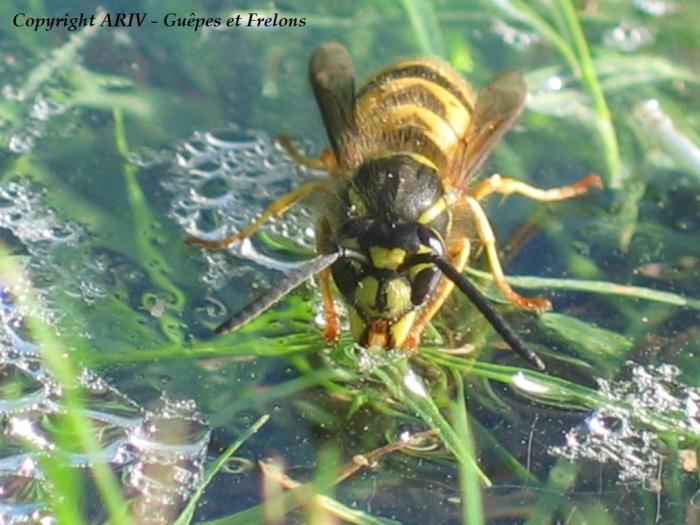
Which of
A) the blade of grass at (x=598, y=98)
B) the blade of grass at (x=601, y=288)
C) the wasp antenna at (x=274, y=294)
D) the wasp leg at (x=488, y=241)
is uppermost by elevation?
the blade of grass at (x=598, y=98)

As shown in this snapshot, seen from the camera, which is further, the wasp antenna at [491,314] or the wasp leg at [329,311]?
the wasp leg at [329,311]

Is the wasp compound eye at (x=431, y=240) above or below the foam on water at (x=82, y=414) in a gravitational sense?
above

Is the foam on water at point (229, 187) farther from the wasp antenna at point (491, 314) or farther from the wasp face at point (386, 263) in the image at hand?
the wasp antenna at point (491, 314)

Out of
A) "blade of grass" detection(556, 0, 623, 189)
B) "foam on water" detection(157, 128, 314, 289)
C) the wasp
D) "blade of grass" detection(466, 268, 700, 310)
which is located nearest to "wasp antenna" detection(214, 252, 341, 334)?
the wasp

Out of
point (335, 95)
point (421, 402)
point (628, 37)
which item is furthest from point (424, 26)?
point (421, 402)

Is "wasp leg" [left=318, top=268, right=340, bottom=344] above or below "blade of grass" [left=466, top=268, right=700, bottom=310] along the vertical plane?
below

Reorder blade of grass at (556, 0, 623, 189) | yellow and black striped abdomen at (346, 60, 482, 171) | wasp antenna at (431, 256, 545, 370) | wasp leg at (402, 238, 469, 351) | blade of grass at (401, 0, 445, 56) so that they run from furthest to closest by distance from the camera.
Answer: blade of grass at (401, 0, 445, 56) → blade of grass at (556, 0, 623, 189) → yellow and black striped abdomen at (346, 60, 482, 171) → wasp leg at (402, 238, 469, 351) → wasp antenna at (431, 256, 545, 370)

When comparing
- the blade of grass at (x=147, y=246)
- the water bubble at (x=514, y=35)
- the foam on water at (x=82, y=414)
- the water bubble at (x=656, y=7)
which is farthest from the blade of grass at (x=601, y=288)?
the water bubble at (x=656, y=7)

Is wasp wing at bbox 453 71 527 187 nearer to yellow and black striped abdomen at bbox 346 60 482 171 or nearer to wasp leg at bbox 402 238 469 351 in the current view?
yellow and black striped abdomen at bbox 346 60 482 171
